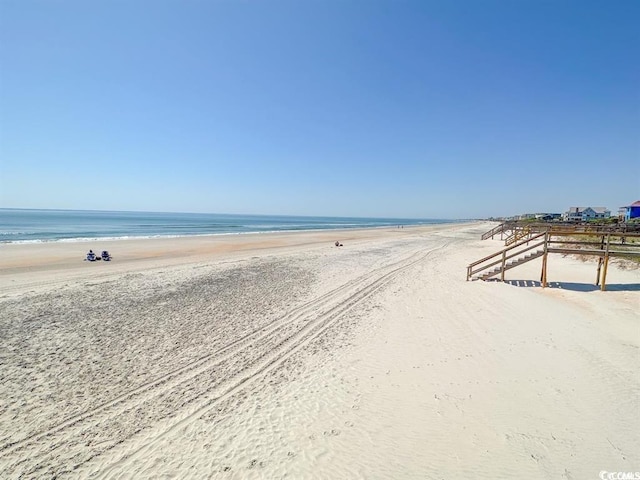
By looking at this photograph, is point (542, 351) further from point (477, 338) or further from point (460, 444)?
point (460, 444)

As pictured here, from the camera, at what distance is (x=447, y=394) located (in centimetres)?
509

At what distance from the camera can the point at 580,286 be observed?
12766 millimetres

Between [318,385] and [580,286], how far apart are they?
13965 mm

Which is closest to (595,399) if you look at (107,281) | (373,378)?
(373,378)

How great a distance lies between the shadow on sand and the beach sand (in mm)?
1008

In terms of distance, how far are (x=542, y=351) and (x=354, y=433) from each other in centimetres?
542

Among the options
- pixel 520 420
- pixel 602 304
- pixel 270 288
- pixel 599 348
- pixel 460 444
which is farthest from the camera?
pixel 270 288

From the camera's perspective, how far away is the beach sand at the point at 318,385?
376 cm

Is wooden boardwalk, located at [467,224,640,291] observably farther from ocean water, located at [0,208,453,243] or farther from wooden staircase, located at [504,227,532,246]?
ocean water, located at [0,208,453,243]

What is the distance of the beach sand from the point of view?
3756 mm

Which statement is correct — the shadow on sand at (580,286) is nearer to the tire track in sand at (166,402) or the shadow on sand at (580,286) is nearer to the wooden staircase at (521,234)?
the wooden staircase at (521,234)

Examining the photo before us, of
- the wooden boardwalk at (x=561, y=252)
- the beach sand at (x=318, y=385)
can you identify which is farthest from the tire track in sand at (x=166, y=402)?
the wooden boardwalk at (x=561, y=252)

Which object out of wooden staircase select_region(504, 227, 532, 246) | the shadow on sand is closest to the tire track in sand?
the shadow on sand

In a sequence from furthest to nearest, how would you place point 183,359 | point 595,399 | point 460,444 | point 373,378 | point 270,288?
point 270,288 → point 183,359 → point 373,378 → point 595,399 → point 460,444
